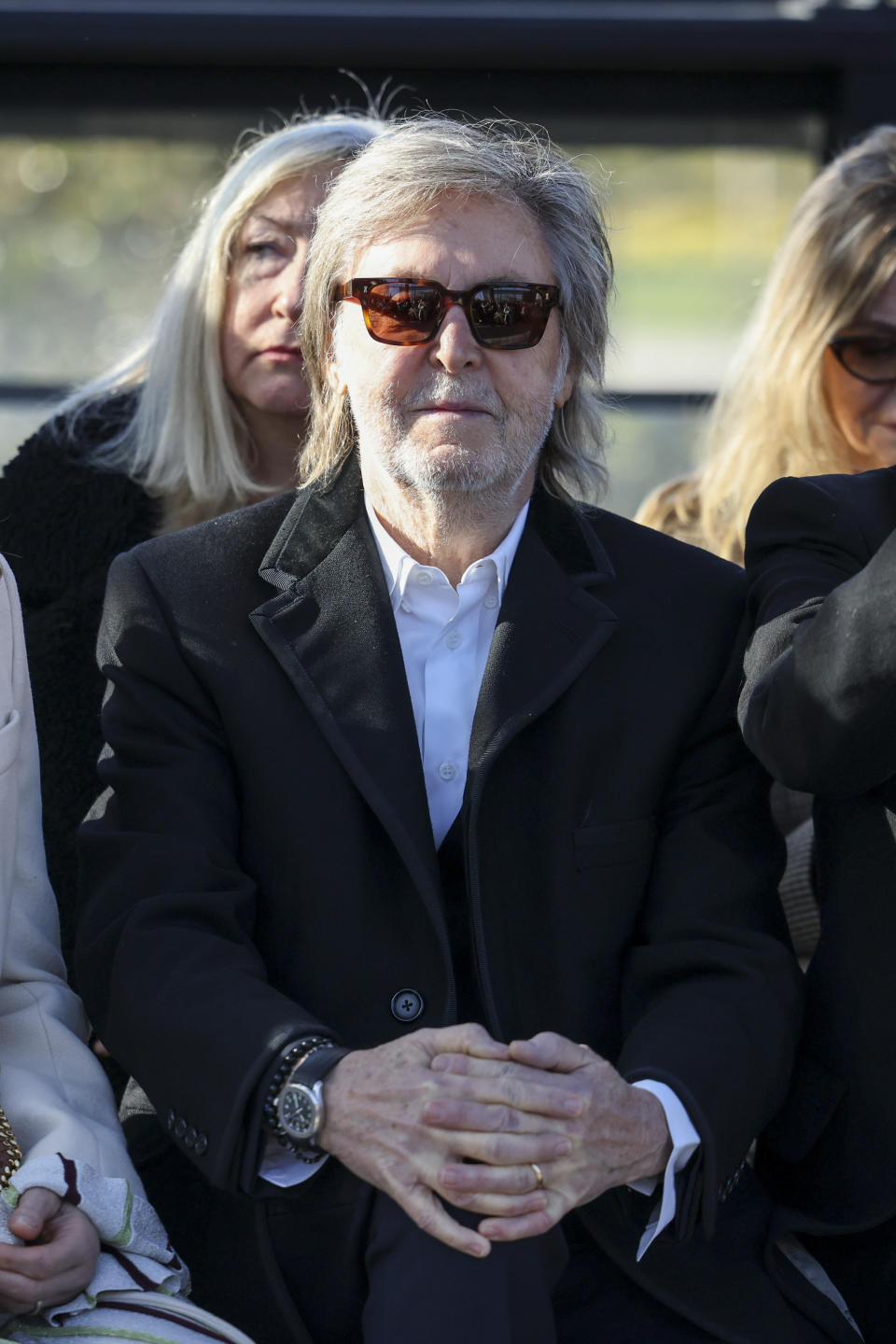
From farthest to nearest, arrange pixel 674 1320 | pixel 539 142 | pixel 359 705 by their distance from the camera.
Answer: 1. pixel 539 142
2. pixel 359 705
3. pixel 674 1320

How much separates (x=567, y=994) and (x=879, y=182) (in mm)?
1882

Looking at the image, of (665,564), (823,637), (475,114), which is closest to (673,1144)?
(823,637)

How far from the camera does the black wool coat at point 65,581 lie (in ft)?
9.71

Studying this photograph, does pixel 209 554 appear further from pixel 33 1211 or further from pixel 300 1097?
pixel 33 1211

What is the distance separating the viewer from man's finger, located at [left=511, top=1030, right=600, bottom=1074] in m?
2.06

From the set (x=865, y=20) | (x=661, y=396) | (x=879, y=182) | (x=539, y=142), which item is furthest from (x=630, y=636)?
(x=865, y=20)

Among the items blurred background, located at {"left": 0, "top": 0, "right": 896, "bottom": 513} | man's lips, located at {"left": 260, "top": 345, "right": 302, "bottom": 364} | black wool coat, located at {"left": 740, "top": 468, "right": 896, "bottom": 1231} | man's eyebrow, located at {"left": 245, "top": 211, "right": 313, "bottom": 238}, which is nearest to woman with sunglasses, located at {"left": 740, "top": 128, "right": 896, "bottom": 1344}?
black wool coat, located at {"left": 740, "top": 468, "right": 896, "bottom": 1231}

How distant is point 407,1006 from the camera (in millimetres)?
2307

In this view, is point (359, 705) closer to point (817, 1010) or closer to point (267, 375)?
point (817, 1010)

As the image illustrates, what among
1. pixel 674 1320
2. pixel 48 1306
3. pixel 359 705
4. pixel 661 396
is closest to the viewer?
pixel 48 1306

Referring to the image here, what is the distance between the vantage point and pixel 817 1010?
Result: 2367 millimetres

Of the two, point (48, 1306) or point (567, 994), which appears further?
point (567, 994)

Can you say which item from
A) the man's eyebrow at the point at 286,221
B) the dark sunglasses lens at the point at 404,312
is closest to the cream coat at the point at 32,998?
the dark sunglasses lens at the point at 404,312

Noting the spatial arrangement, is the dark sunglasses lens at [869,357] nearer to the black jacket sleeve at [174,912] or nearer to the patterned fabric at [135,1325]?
the black jacket sleeve at [174,912]
